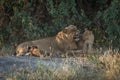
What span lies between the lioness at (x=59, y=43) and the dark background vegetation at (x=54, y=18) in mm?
1373

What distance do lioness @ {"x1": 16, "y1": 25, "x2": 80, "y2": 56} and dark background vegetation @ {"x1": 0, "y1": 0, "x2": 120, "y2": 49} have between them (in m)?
1.37

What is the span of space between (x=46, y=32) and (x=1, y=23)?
1919mm

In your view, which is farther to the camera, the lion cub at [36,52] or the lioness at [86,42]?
the lioness at [86,42]

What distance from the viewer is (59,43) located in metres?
13.6

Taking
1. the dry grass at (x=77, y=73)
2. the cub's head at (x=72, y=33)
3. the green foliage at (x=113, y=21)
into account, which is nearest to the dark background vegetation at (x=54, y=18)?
the green foliage at (x=113, y=21)

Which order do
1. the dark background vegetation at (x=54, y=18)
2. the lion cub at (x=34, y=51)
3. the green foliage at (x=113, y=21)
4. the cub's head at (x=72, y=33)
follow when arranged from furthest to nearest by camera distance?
the dark background vegetation at (x=54, y=18) → the green foliage at (x=113, y=21) → the cub's head at (x=72, y=33) → the lion cub at (x=34, y=51)

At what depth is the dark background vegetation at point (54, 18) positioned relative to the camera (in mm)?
14703

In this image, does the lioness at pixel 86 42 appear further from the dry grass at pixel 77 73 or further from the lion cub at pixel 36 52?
the dry grass at pixel 77 73

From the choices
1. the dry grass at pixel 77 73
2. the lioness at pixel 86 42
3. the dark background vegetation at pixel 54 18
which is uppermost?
the dark background vegetation at pixel 54 18

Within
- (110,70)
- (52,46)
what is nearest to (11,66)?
(110,70)

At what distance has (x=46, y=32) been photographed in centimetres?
1523

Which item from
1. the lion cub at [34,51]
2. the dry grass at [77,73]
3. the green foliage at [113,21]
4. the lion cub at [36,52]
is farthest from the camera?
the green foliage at [113,21]

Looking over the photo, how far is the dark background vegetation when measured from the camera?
14703mm

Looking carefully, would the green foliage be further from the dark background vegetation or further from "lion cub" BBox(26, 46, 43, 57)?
"lion cub" BBox(26, 46, 43, 57)
